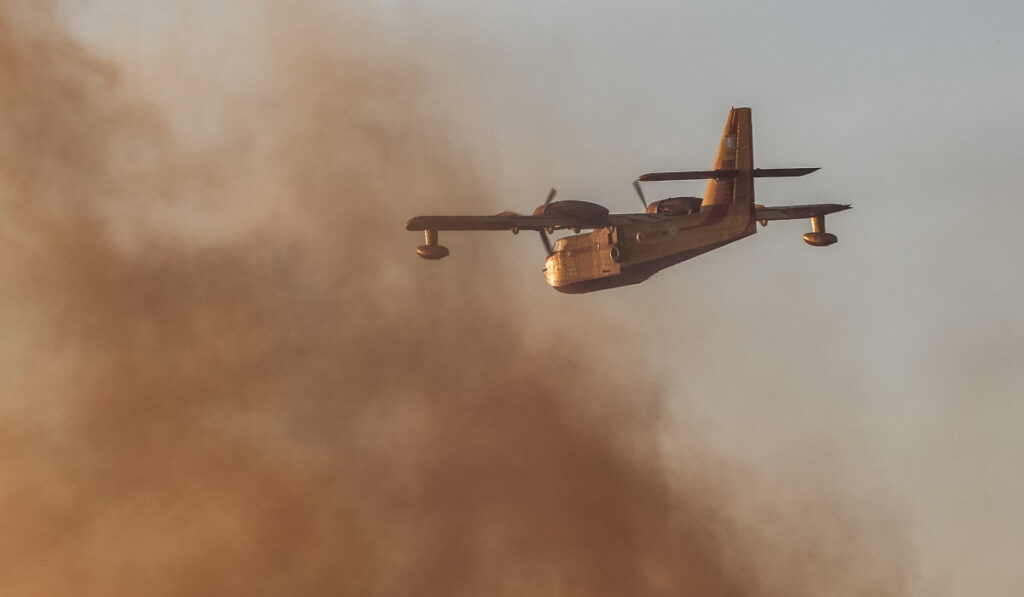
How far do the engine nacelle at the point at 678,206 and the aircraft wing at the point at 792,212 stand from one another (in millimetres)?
6130

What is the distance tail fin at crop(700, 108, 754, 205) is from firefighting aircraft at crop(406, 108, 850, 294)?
4cm

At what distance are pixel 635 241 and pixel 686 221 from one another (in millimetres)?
2598

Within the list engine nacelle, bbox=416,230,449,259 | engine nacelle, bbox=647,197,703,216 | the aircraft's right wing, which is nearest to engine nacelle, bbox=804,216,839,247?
engine nacelle, bbox=647,197,703,216

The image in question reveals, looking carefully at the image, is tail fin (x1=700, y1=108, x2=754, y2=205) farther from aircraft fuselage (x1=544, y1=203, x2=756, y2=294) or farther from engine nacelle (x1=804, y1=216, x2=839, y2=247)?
engine nacelle (x1=804, y1=216, x2=839, y2=247)

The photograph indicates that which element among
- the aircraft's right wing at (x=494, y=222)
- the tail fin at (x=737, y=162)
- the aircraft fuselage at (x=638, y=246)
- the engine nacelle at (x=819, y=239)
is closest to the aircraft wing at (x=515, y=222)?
→ the aircraft's right wing at (x=494, y=222)

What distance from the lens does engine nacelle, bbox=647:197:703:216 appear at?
75500 mm

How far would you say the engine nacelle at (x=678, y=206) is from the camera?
75500 mm

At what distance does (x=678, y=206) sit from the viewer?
75875 millimetres

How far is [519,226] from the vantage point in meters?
77.2

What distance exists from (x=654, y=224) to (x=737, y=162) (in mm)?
4285

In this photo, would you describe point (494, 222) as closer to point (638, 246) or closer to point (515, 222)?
point (515, 222)

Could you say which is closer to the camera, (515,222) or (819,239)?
(515,222)

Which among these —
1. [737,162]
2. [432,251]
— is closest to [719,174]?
[737,162]

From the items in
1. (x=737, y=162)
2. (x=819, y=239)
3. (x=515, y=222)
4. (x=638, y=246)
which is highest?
(x=737, y=162)
